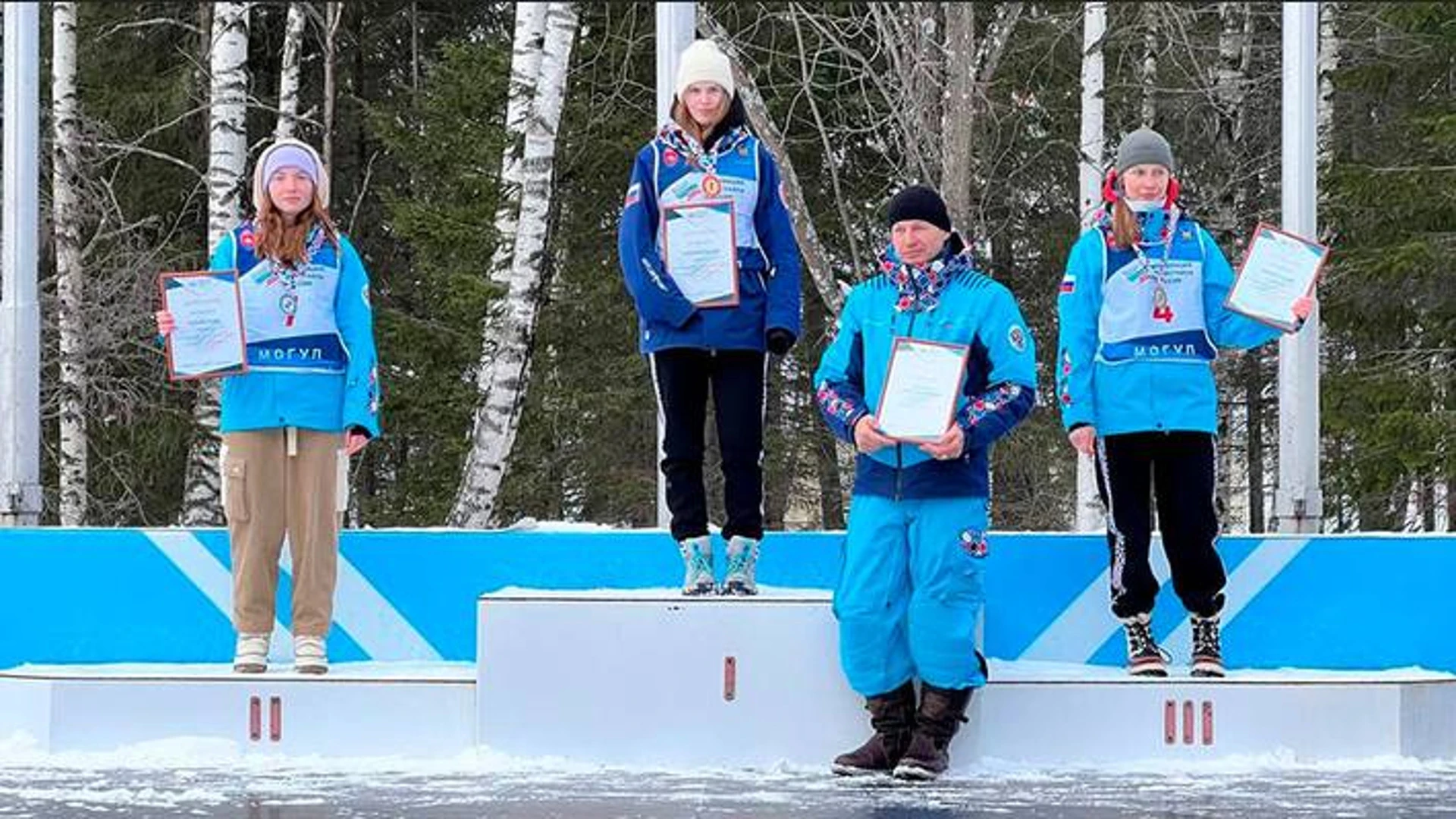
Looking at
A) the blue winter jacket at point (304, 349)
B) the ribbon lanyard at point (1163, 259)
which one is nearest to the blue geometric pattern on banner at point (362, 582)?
the blue winter jacket at point (304, 349)

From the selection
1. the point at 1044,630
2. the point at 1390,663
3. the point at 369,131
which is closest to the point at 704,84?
the point at 1044,630

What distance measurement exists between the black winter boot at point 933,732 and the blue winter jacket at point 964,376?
60 cm

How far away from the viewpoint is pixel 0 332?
8.91 m

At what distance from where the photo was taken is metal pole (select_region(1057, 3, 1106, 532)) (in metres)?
17.0

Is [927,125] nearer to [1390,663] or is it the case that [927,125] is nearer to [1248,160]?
[1248,160]

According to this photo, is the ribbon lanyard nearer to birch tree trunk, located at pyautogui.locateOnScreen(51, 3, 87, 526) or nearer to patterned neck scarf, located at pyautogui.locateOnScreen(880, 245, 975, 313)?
patterned neck scarf, located at pyautogui.locateOnScreen(880, 245, 975, 313)

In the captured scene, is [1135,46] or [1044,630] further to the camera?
[1135,46]

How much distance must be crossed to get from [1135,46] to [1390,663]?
15065mm

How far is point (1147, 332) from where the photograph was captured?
297 inches

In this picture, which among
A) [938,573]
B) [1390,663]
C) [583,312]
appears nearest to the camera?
[938,573]

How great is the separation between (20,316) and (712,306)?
9.58 feet

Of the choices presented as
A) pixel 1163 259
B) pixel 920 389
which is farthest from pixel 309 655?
pixel 1163 259

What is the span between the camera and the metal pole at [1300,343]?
8328 millimetres

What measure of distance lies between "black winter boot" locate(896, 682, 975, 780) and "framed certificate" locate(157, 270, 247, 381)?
2.52m
